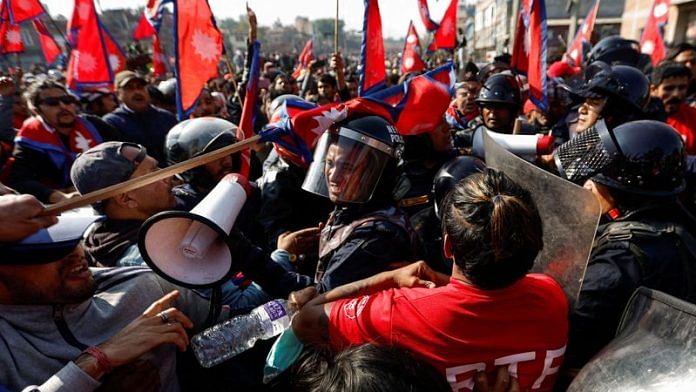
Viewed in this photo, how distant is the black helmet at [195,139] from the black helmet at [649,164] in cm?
236

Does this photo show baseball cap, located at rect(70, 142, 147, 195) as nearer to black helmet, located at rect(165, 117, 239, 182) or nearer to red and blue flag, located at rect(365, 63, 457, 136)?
black helmet, located at rect(165, 117, 239, 182)

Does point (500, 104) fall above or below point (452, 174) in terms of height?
above

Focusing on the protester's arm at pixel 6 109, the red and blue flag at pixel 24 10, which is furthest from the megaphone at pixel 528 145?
the red and blue flag at pixel 24 10

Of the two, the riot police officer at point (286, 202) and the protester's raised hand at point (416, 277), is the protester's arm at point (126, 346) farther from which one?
the riot police officer at point (286, 202)

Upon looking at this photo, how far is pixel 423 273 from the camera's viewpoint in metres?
1.66

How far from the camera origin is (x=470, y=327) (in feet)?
4.38

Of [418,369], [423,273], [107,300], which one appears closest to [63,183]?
[107,300]

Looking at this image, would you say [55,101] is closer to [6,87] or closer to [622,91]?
[6,87]

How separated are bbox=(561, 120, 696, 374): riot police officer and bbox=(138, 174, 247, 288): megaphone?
4.84 ft

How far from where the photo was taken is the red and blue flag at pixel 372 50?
4414 mm

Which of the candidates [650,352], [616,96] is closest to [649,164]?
[650,352]

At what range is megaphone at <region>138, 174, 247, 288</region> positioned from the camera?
1.60 metres

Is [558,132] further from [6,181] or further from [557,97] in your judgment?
[6,181]

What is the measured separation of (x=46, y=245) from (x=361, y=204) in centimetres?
135
